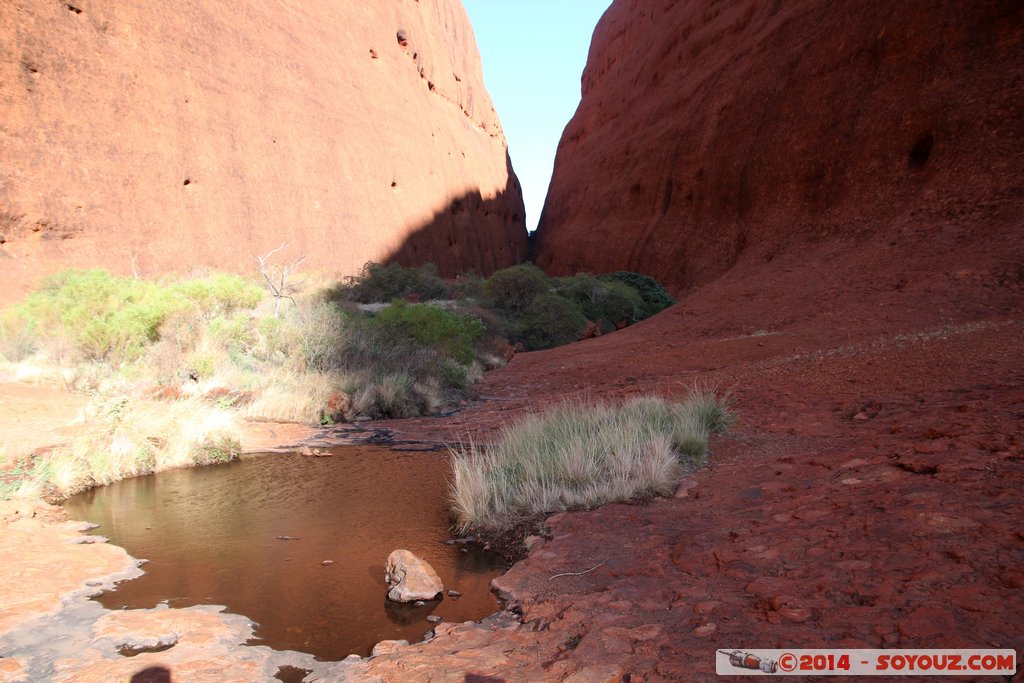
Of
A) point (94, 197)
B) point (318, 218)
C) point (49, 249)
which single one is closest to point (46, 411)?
point (49, 249)

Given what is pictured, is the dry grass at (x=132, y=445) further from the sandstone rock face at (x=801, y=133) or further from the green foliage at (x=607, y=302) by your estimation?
the green foliage at (x=607, y=302)

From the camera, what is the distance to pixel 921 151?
15648mm

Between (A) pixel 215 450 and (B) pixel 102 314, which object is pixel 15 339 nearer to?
(B) pixel 102 314

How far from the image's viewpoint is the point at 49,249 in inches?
556

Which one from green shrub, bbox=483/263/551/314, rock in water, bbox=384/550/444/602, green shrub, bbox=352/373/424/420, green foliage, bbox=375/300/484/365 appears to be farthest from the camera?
green shrub, bbox=483/263/551/314

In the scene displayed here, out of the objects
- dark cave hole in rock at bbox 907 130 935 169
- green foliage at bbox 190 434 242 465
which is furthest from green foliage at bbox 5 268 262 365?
dark cave hole in rock at bbox 907 130 935 169

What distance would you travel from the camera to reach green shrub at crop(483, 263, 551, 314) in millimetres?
21094

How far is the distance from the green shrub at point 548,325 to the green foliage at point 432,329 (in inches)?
236

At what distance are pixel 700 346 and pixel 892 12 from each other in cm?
1184

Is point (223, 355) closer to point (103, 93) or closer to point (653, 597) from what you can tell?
point (653, 597)

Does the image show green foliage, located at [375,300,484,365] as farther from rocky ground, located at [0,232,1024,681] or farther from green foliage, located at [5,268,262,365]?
rocky ground, located at [0,232,1024,681]

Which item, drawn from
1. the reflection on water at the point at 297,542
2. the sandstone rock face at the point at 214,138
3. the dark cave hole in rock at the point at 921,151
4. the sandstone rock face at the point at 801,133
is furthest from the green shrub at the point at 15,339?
the dark cave hole in rock at the point at 921,151

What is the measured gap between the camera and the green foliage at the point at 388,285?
2150cm

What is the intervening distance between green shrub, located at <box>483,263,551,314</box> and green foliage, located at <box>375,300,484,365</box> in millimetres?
8256
